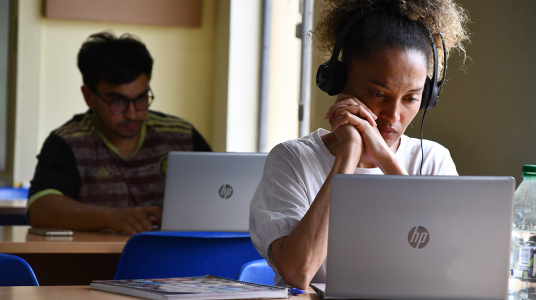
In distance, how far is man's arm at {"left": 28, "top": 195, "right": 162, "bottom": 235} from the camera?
6.53ft

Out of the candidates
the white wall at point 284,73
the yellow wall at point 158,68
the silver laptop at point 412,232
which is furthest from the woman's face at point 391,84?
the yellow wall at point 158,68

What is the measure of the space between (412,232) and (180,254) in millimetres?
841

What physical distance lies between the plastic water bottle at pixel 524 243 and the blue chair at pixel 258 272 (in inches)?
20.6

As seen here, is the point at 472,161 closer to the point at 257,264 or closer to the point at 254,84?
the point at 257,264

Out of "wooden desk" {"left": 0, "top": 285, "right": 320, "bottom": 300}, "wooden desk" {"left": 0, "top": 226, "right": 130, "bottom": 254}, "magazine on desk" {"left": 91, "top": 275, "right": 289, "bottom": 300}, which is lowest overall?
"wooden desk" {"left": 0, "top": 226, "right": 130, "bottom": 254}

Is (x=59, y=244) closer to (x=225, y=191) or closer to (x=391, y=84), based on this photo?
(x=225, y=191)

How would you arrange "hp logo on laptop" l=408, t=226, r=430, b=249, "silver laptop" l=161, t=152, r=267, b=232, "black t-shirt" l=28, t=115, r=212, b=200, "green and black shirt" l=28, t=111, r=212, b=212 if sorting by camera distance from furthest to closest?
1. "green and black shirt" l=28, t=111, r=212, b=212
2. "black t-shirt" l=28, t=115, r=212, b=200
3. "silver laptop" l=161, t=152, r=267, b=232
4. "hp logo on laptop" l=408, t=226, r=430, b=249

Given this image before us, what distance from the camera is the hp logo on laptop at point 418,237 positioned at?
0.91 meters

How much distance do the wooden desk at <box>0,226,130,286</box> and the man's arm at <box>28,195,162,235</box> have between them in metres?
0.03

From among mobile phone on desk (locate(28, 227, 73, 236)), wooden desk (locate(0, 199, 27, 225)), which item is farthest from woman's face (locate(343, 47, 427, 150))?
wooden desk (locate(0, 199, 27, 225))

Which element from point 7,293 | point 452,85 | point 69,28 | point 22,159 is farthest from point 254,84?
point 7,293

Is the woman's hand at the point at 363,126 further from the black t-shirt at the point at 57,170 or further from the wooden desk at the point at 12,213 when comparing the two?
the wooden desk at the point at 12,213

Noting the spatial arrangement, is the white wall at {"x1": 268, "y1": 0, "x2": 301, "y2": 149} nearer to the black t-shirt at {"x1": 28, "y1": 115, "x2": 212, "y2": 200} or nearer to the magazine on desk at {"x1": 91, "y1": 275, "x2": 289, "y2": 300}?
the black t-shirt at {"x1": 28, "y1": 115, "x2": 212, "y2": 200}

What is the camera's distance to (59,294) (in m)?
1.00
